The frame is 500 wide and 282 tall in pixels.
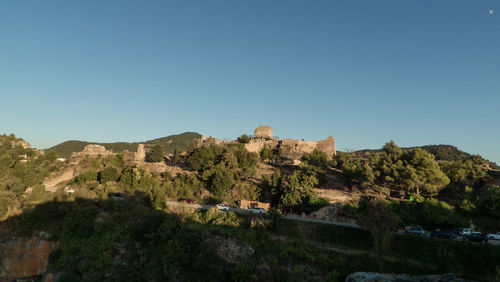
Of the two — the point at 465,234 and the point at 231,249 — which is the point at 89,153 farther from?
the point at 465,234

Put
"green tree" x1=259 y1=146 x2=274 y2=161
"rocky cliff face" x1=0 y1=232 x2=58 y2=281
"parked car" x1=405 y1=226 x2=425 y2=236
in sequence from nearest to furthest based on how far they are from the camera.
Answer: "parked car" x1=405 y1=226 x2=425 y2=236 < "rocky cliff face" x1=0 y1=232 x2=58 y2=281 < "green tree" x1=259 y1=146 x2=274 y2=161

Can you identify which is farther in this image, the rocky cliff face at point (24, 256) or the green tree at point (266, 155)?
the green tree at point (266, 155)

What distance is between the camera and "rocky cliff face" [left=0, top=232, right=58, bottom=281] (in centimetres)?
1873

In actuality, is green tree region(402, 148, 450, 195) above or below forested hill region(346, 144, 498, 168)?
below

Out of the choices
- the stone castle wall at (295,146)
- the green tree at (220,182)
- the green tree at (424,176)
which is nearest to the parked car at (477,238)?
the green tree at (424,176)

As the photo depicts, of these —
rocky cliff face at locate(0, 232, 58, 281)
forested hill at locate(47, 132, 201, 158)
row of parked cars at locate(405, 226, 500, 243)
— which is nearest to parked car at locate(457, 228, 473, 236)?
row of parked cars at locate(405, 226, 500, 243)

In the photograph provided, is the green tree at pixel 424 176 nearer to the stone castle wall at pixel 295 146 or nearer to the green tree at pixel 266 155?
the stone castle wall at pixel 295 146

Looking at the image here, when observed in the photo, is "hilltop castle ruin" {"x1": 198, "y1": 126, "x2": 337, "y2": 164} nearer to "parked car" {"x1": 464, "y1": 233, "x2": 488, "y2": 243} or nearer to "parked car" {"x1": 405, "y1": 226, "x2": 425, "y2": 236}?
"parked car" {"x1": 405, "y1": 226, "x2": 425, "y2": 236}

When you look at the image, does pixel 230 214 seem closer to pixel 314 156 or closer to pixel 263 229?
pixel 263 229

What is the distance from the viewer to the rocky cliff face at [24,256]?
18.7m

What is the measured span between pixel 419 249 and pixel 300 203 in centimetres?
1001

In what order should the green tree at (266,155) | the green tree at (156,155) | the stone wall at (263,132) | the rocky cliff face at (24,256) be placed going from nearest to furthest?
1. the rocky cliff face at (24,256)
2. the green tree at (156,155)
3. the green tree at (266,155)
4. the stone wall at (263,132)

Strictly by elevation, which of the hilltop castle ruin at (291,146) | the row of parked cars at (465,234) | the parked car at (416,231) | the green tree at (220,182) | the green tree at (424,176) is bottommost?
the parked car at (416,231)

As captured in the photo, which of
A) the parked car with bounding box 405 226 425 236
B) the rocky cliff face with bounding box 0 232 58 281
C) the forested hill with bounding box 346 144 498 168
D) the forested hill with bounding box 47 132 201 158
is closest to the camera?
the parked car with bounding box 405 226 425 236
